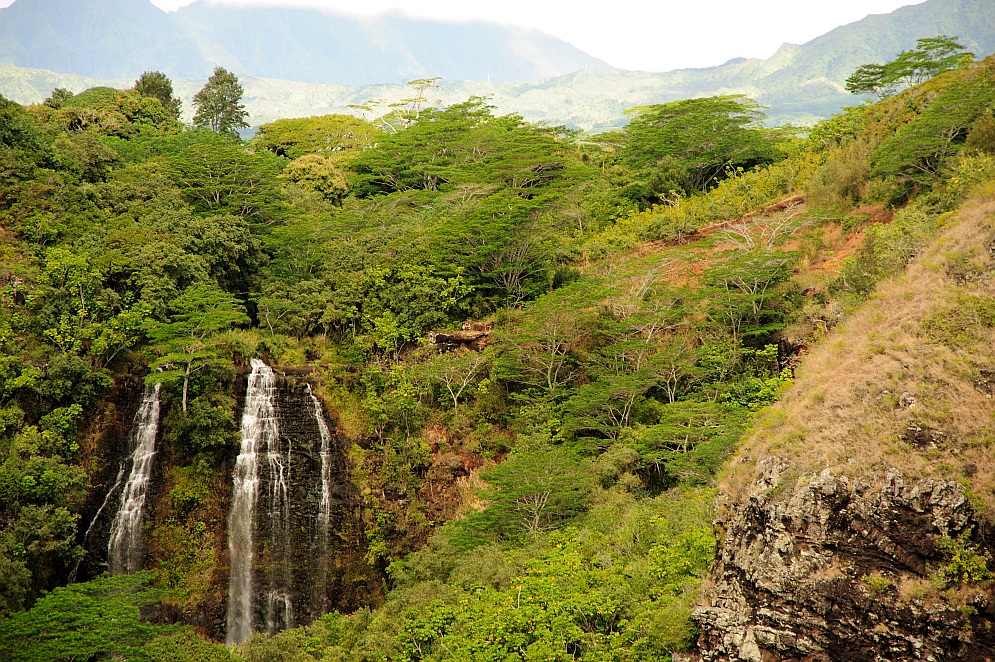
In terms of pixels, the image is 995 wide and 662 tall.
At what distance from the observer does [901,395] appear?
11891mm

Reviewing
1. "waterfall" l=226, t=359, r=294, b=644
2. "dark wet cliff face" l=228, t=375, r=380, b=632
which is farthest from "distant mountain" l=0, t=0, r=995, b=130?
"dark wet cliff face" l=228, t=375, r=380, b=632

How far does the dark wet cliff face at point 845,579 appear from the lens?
1015 cm

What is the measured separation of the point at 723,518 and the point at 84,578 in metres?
19.1

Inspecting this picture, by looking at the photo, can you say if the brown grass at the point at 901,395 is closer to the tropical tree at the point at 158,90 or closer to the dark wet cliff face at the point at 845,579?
the dark wet cliff face at the point at 845,579

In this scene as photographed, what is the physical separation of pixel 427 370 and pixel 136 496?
1015cm

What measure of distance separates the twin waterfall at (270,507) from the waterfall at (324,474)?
3 cm

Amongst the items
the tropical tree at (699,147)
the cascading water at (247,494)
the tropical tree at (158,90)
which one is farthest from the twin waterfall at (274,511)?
the tropical tree at (158,90)

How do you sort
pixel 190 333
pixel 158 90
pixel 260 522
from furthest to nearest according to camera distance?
pixel 158 90
pixel 190 333
pixel 260 522

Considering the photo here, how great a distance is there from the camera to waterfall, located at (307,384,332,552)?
80.7ft

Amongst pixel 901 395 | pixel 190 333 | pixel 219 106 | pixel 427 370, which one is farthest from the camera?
pixel 219 106

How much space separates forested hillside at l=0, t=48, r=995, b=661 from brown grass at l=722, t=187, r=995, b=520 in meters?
0.39

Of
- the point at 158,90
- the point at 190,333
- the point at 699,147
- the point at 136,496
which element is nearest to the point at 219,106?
the point at 158,90

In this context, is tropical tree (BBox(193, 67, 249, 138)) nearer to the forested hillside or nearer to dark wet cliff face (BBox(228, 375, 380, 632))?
the forested hillside

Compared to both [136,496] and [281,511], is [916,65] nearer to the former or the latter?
[281,511]
